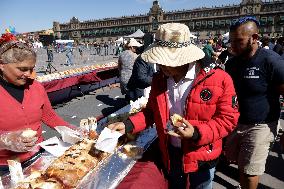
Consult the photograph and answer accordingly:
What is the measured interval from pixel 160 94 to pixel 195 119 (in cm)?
32

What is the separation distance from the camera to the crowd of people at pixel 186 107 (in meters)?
1.89

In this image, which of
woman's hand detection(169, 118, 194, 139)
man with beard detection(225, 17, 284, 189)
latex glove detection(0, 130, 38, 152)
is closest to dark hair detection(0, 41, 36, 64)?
latex glove detection(0, 130, 38, 152)

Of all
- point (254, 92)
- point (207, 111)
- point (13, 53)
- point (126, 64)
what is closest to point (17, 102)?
point (13, 53)

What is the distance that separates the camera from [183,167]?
2070 millimetres

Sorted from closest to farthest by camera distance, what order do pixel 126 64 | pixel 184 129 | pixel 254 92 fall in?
1. pixel 184 129
2. pixel 254 92
3. pixel 126 64

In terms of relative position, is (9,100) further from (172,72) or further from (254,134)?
(254,134)

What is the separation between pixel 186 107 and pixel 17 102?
143 centimetres

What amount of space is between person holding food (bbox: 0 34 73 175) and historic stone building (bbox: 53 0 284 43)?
230ft

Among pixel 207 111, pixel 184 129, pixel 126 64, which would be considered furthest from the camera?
pixel 126 64

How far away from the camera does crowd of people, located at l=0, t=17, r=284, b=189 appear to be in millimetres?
1895

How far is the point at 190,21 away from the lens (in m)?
86.2

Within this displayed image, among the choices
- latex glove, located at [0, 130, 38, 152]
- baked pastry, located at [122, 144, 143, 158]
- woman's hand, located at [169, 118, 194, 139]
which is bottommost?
baked pastry, located at [122, 144, 143, 158]

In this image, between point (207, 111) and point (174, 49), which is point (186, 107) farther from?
point (174, 49)

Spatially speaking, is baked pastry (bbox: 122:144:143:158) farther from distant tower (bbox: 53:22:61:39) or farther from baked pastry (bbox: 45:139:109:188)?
distant tower (bbox: 53:22:61:39)
